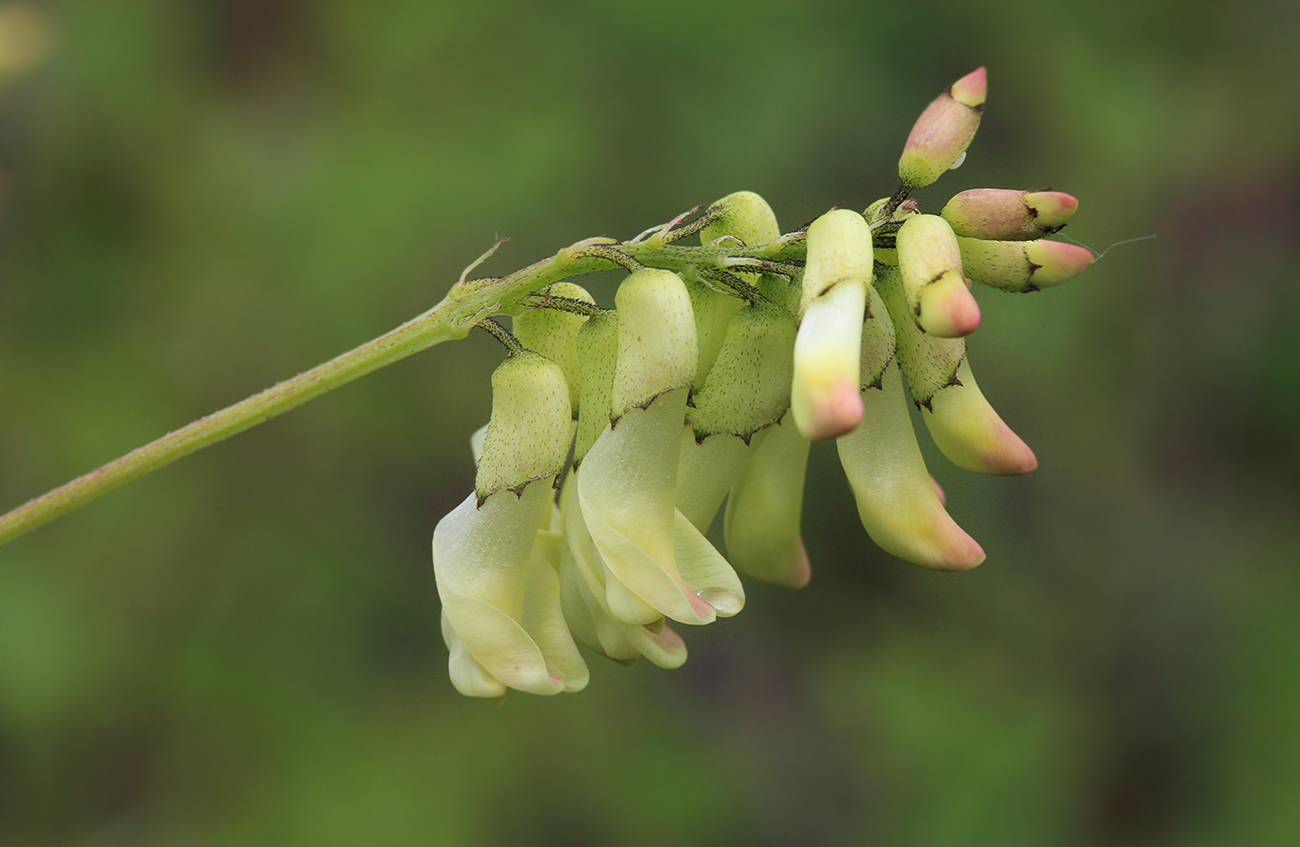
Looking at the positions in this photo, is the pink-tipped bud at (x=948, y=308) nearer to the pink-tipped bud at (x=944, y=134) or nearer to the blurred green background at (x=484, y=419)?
the pink-tipped bud at (x=944, y=134)

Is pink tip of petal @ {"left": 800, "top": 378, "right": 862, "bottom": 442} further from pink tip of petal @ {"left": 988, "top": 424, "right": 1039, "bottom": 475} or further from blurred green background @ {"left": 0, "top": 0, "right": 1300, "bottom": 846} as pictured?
blurred green background @ {"left": 0, "top": 0, "right": 1300, "bottom": 846}

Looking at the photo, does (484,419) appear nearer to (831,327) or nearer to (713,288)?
(713,288)

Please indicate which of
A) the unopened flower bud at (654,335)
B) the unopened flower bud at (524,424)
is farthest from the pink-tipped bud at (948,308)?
the unopened flower bud at (524,424)

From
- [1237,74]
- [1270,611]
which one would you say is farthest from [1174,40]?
[1270,611]

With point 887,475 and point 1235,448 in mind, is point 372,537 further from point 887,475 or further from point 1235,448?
point 1235,448

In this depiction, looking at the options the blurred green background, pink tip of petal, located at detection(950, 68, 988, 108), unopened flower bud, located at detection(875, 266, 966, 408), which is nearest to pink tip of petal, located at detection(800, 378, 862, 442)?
unopened flower bud, located at detection(875, 266, 966, 408)
